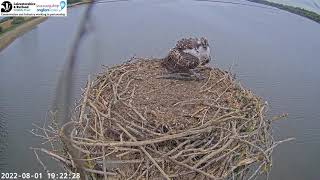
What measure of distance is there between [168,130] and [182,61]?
53cm

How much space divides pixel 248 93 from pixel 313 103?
9.80 ft

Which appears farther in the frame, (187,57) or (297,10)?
(297,10)

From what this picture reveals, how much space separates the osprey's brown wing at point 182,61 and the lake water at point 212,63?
141 centimetres

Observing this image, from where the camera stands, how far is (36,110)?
404 cm

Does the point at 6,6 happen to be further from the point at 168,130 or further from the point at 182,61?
the point at 168,130

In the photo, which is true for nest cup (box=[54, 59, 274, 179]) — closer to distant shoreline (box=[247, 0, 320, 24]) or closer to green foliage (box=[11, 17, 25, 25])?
green foliage (box=[11, 17, 25, 25])

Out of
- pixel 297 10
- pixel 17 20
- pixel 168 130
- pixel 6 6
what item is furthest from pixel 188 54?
pixel 297 10

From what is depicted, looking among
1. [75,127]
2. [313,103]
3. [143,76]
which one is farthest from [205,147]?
[313,103]

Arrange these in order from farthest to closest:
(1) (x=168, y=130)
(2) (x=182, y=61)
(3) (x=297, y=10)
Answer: (3) (x=297, y=10) < (2) (x=182, y=61) < (1) (x=168, y=130)

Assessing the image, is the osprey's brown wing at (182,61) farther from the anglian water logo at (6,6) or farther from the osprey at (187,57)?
the anglian water logo at (6,6)

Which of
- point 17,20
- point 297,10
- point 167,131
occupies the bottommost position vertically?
point 17,20

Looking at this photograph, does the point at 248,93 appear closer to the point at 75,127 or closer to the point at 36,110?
the point at 75,127

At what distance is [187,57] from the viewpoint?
1.87 meters

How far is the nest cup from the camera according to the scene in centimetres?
127
